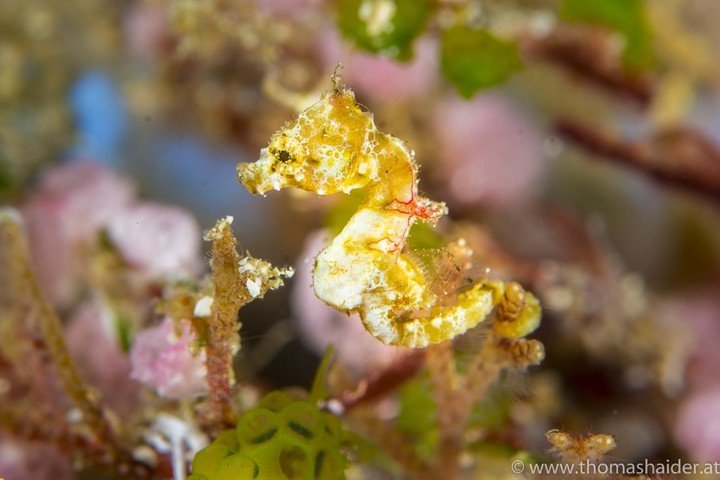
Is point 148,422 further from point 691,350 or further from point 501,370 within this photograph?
point 691,350

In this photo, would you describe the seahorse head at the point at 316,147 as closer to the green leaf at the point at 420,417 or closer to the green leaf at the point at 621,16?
the green leaf at the point at 420,417

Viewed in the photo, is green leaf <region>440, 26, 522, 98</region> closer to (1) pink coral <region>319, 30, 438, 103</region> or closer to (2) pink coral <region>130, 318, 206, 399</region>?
(1) pink coral <region>319, 30, 438, 103</region>

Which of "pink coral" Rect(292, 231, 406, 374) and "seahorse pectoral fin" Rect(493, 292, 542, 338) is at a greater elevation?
"pink coral" Rect(292, 231, 406, 374)

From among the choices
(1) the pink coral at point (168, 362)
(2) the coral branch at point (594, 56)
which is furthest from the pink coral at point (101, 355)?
(2) the coral branch at point (594, 56)

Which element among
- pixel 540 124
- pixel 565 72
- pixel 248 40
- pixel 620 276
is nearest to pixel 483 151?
pixel 540 124

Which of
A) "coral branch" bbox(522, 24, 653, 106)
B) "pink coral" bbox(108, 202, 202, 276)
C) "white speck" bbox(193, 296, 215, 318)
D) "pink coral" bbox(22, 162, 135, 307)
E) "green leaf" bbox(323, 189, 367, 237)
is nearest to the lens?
"white speck" bbox(193, 296, 215, 318)

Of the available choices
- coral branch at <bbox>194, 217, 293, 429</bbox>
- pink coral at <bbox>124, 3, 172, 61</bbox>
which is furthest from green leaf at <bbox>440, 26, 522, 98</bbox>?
pink coral at <bbox>124, 3, 172, 61</bbox>

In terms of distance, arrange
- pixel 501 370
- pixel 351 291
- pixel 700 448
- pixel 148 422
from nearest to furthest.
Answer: pixel 351 291
pixel 501 370
pixel 148 422
pixel 700 448

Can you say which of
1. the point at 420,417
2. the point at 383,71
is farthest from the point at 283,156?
the point at 383,71
